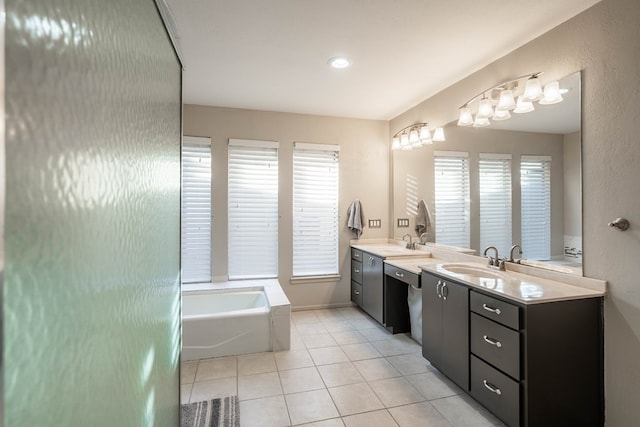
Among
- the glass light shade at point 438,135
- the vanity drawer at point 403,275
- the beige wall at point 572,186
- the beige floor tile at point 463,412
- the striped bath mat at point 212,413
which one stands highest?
the glass light shade at point 438,135

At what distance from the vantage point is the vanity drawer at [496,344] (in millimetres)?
1727

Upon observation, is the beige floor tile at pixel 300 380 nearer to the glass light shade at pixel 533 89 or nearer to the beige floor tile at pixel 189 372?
the beige floor tile at pixel 189 372

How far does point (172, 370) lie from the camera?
119 centimetres

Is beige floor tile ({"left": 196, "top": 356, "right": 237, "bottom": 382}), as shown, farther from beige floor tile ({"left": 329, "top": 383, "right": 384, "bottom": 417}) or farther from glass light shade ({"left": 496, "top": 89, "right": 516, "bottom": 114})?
glass light shade ({"left": 496, "top": 89, "right": 516, "bottom": 114})

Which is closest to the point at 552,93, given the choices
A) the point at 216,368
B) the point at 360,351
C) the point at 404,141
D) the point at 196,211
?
the point at 404,141

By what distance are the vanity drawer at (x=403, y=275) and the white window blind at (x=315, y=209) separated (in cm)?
111

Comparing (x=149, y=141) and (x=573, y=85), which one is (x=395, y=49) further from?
(x=149, y=141)

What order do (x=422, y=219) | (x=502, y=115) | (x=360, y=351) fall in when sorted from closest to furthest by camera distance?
(x=502, y=115) < (x=360, y=351) < (x=422, y=219)

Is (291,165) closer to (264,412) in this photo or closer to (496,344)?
(264,412)

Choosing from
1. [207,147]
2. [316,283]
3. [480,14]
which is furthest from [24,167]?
[316,283]

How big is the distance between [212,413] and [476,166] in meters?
3.08

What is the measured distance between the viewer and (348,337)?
3.23 meters

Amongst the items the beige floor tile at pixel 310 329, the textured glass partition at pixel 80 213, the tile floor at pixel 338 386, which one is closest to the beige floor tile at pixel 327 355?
the tile floor at pixel 338 386

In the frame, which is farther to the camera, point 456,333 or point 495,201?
point 495,201
